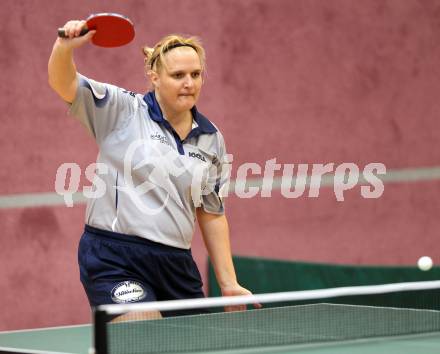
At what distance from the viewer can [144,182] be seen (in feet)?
11.7

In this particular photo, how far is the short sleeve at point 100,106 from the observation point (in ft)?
11.4

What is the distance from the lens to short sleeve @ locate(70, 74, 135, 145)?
3.46 meters

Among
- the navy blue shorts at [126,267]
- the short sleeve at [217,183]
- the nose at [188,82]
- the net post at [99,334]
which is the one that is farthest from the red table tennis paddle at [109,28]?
the net post at [99,334]

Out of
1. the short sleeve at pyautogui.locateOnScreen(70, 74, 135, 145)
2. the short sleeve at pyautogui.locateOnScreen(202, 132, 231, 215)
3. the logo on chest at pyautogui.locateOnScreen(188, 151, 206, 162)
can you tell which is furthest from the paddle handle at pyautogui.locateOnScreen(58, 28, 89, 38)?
the short sleeve at pyautogui.locateOnScreen(202, 132, 231, 215)

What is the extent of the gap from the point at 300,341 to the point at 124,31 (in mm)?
1227

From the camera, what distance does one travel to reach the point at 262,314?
3.39 m

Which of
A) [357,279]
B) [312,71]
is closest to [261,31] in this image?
[312,71]

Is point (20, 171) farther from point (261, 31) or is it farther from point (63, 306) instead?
point (261, 31)

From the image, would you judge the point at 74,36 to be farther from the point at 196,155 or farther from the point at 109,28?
the point at 196,155

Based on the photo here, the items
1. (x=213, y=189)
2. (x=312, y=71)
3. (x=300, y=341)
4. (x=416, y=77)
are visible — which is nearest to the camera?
(x=300, y=341)

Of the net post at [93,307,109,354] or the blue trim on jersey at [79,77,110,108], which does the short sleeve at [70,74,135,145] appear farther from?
the net post at [93,307,109,354]

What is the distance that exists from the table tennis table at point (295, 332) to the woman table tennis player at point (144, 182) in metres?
0.34

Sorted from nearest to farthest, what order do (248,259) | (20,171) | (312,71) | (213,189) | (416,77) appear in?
(213,189), (20,171), (248,259), (312,71), (416,77)

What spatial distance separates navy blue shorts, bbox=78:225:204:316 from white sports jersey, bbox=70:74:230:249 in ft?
0.13
